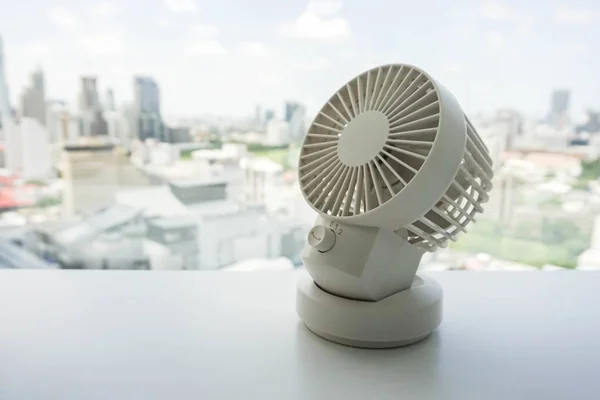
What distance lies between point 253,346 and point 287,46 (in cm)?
80

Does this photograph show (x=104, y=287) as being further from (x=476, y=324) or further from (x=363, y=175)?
(x=476, y=324)

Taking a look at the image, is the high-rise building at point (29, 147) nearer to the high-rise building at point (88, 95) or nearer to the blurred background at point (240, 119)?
the blurred background at point (240, 119)

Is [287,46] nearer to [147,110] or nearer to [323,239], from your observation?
[147,110]

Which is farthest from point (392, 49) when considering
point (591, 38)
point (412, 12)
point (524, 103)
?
point (591, 38)

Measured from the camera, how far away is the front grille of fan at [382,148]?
1.85ft

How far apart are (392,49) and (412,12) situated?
0.33ft

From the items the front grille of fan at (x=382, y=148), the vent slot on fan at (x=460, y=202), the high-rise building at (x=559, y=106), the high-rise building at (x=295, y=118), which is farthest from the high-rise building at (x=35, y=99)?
the high-rise building at (x=559, y=106)

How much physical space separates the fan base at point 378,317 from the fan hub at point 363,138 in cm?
19

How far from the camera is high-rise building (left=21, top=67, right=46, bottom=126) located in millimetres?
1173

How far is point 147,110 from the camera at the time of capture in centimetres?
121

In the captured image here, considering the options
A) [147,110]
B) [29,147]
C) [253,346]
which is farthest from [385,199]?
[29,147]

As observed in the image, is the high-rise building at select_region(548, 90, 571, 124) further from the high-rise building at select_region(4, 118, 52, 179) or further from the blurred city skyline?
the high-rise building at select_region(4, 118, 52, 179)

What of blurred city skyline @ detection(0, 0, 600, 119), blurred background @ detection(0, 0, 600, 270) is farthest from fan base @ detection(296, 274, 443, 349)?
blurred city skyline @ detection(0, 0, 600, 119)

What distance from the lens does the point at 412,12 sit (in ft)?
3.74
